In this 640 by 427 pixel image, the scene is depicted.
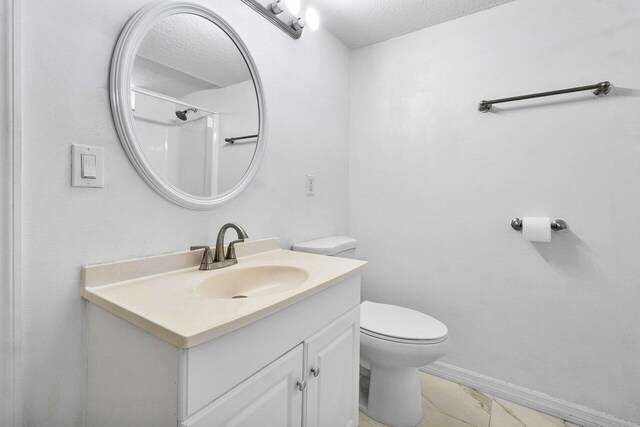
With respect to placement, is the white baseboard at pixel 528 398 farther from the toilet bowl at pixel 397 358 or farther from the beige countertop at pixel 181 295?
the beige countertop at pixel 181 295

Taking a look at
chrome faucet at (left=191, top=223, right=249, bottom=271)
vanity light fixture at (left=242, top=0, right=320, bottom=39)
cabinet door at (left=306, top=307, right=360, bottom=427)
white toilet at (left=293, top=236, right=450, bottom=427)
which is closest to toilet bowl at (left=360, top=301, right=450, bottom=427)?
white toilet at (left=293, top=236, right=450, bottom=427)

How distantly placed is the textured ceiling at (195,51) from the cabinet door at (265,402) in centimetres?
101

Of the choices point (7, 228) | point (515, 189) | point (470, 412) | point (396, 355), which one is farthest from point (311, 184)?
point (470, 412)

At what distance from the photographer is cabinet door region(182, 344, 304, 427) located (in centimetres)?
61

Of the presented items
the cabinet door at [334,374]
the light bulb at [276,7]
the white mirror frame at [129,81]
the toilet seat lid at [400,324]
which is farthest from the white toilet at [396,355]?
the light bulb at [276,7]

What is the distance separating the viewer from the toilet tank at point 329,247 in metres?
1.48

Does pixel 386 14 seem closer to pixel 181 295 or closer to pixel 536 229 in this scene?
pixel 536 229

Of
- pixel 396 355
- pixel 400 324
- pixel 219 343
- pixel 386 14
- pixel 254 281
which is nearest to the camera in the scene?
pixel 219 343

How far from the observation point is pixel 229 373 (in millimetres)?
633

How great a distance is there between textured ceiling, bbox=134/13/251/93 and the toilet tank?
849 millimetres

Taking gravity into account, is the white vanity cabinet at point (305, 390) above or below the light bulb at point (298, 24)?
below

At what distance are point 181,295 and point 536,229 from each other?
158 centimetres

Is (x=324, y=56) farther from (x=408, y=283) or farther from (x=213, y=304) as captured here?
(x=213, y=304)

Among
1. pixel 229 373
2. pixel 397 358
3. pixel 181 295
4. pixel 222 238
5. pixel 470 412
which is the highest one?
pixel 222 238
